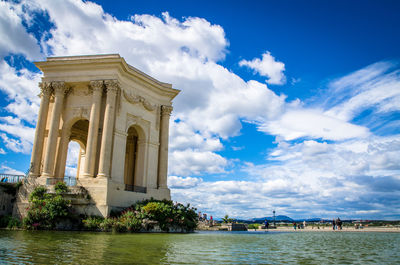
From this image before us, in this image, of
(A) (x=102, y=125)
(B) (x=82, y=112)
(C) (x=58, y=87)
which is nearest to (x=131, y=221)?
(A) (x=102, y=125)

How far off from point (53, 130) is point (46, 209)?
24.9 feet

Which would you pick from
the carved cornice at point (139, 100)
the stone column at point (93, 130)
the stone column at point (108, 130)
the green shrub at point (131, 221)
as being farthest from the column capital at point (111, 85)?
the green shrub at point (131, 221)

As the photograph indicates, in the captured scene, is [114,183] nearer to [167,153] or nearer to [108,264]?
[167,153]

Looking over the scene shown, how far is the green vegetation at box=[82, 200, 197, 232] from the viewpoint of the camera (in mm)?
22000

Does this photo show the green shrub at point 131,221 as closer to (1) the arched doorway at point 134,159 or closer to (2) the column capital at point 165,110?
(1) the arched doorway at point 134,159

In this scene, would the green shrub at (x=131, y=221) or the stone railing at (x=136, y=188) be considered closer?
the green shrub at (x=131, y=221)

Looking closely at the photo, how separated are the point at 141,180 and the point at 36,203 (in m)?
10.4

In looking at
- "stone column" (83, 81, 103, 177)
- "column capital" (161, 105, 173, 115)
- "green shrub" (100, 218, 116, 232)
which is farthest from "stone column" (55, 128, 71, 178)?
"column capital" (161, 105, 173, 115)

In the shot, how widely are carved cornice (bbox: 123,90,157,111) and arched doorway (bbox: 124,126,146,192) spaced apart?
227 centimetres

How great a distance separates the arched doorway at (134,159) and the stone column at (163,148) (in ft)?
6.22

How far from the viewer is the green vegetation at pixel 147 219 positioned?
72.2ft

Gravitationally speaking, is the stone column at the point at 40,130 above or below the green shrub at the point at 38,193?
above

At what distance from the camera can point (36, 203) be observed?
2212cm

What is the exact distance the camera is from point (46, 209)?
846 inches
